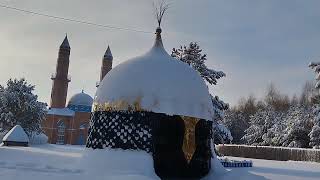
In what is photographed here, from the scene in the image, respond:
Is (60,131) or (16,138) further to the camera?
(60,131)

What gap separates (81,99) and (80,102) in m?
0.57

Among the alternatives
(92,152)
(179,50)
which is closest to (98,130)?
(92,152)

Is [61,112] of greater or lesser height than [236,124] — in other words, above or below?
above

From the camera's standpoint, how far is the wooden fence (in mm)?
30375

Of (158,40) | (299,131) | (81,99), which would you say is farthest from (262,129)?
(158,40)

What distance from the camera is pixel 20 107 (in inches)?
1734

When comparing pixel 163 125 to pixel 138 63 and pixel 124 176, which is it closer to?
pixel 138 63

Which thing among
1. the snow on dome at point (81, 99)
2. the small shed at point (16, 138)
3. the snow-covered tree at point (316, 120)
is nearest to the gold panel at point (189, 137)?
the small shed at point (16, 138)

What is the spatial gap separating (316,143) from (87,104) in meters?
45.1

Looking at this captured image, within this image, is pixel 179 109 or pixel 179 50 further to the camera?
pixel 179 50

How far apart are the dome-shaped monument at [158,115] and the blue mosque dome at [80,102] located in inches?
2479

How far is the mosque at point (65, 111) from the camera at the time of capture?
70938 mm

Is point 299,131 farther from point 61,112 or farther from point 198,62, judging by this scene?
point 61,112

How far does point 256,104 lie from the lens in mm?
76250
